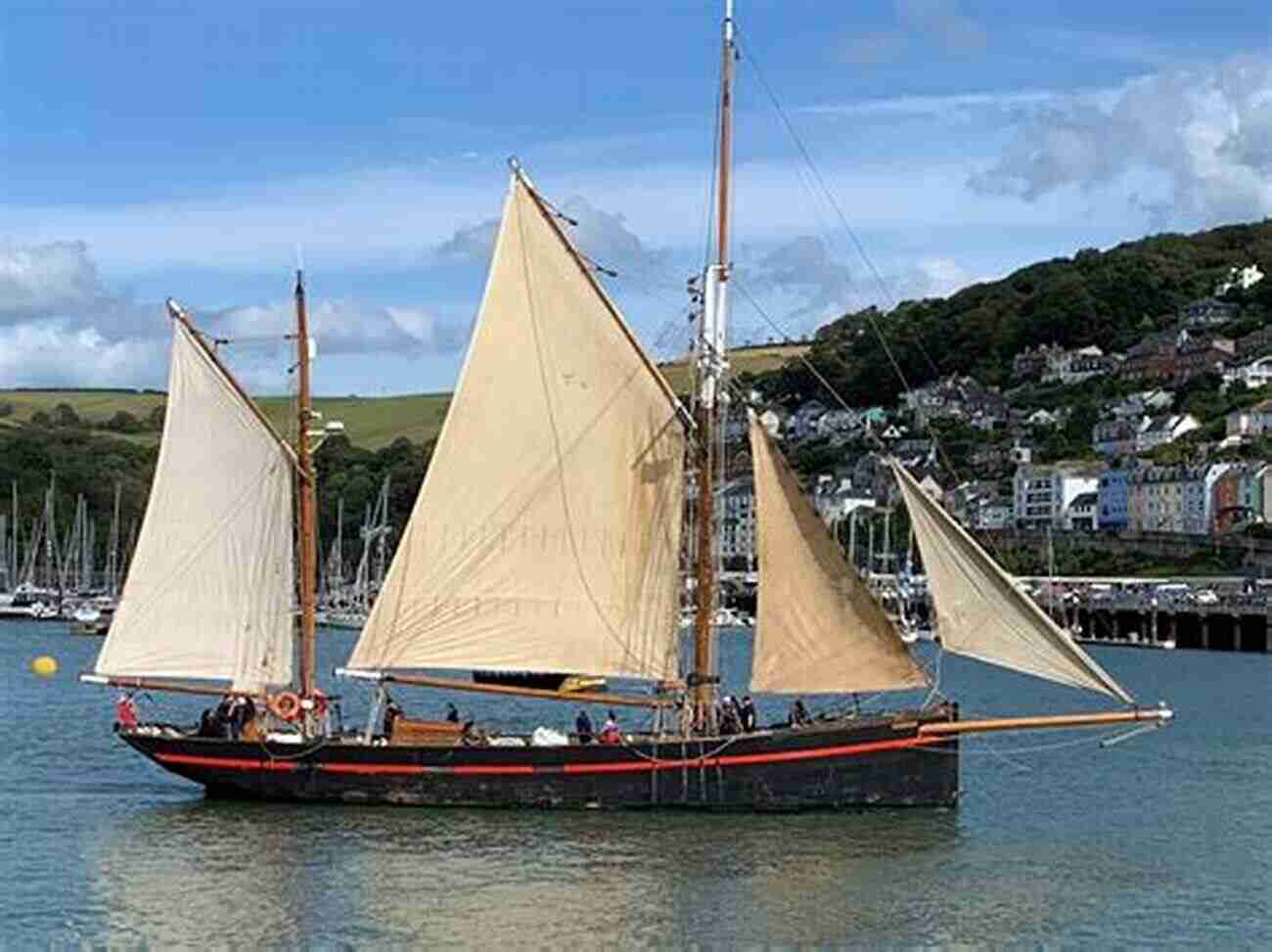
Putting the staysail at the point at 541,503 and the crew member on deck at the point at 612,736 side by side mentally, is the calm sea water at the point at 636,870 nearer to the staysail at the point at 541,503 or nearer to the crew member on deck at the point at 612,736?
the crew member on deck at the point at 612,736

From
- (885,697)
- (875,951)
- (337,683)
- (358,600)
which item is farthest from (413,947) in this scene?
(358,600)

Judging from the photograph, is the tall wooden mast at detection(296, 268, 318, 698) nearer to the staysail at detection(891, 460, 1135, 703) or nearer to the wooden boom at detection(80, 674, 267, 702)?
the wooden boom at detection(80, 674, 267, 702)

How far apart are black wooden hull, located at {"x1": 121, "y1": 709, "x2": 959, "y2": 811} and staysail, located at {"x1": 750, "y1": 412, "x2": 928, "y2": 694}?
0.98m

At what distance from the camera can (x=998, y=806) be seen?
53.9 m

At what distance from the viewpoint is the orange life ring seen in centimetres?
5100

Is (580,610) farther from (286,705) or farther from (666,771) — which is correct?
(286,705)

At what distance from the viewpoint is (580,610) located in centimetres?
5050

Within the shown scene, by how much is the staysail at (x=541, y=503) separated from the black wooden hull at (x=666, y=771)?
6.93 ft

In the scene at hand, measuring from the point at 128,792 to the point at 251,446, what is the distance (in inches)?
→ 356

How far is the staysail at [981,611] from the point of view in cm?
4694

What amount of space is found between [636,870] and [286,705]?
11.2 m

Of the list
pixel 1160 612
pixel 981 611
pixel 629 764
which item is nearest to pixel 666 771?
pixel 629 764

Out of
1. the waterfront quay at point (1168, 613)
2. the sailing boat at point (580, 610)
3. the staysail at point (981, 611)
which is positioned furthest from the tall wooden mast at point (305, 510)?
the waterfront quay at point (1168, 613)

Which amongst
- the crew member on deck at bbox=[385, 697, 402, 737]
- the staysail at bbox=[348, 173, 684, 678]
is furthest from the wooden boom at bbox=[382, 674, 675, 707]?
the crew member on deck at bbox=[385, 697, 402, 737]
